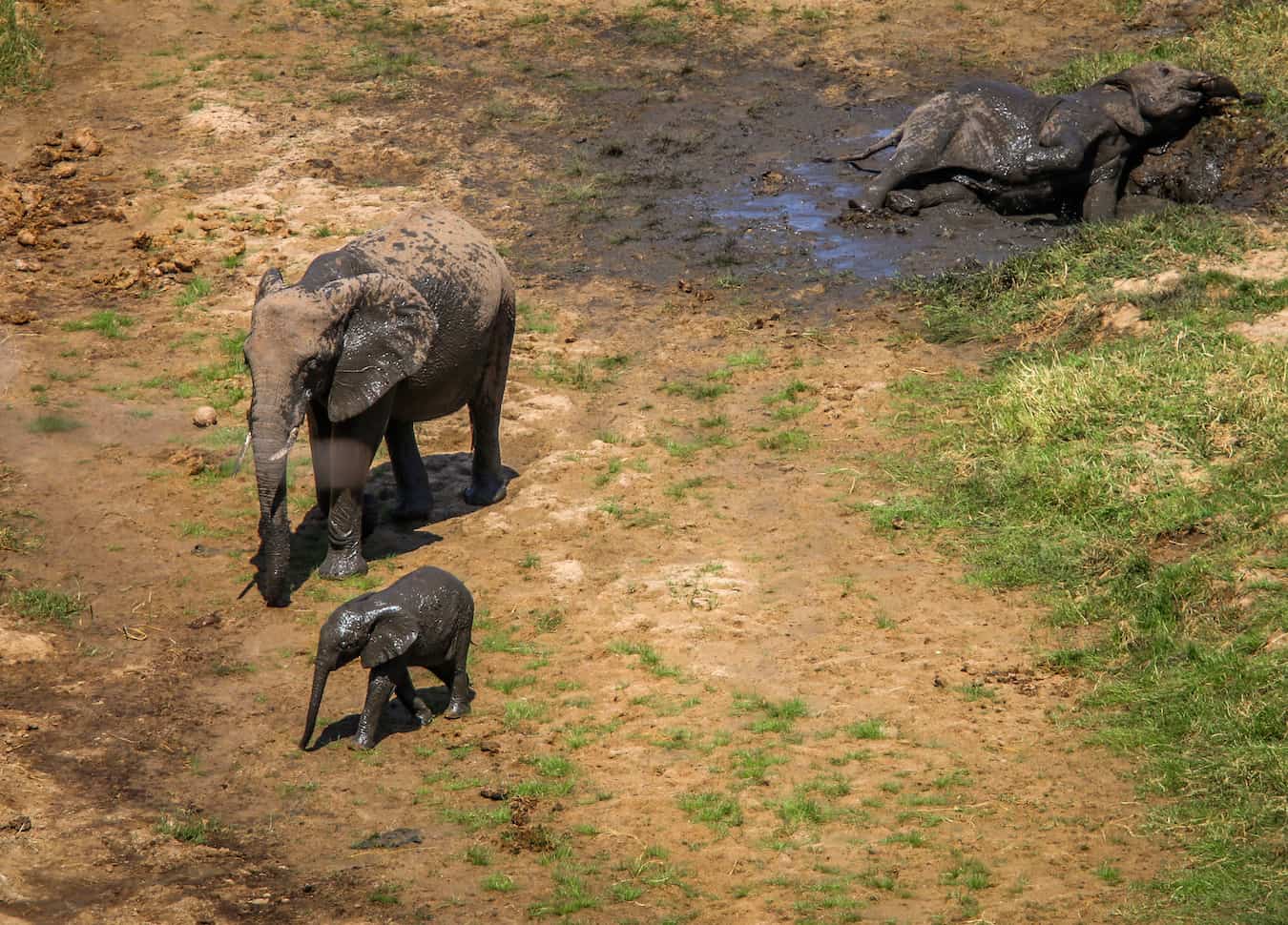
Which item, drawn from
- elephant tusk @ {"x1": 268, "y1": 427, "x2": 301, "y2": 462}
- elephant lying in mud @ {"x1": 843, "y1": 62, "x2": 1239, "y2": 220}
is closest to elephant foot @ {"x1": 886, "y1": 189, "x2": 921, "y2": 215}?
elephant lying in mud @ {"x1": 843, "y1": 62, "x2": 1239, "y2": 220}

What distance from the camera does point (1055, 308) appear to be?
12922mm

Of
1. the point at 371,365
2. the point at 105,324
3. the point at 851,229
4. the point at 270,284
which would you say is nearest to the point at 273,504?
the point at 371,365

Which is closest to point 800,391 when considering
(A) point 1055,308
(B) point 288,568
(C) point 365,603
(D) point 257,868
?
(A) point 1055,308

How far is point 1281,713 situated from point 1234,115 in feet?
32.5

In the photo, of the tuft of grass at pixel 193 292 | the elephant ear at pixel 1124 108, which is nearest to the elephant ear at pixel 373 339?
the tuft of grass at pixel 193 292

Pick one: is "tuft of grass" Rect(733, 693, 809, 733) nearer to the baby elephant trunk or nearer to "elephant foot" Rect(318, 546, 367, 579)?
the baby elephant trunk

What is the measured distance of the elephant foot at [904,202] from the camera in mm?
15570

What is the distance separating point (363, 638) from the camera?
317 inches

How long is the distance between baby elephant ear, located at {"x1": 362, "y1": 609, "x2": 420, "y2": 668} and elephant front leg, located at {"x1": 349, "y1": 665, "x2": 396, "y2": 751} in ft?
0.25

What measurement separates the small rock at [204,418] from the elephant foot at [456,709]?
4.41 metres

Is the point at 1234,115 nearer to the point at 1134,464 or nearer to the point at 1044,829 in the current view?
the point at 1134,464

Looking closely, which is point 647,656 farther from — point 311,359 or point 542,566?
point 311,359

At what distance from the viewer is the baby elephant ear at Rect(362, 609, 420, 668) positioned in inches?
316

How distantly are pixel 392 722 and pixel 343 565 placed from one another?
1.78m
